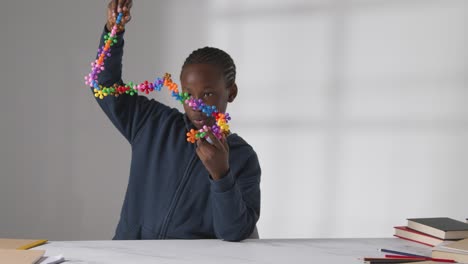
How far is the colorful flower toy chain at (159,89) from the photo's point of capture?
151cm

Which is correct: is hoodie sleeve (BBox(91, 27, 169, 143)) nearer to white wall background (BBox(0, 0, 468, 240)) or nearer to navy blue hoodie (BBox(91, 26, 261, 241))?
navy blue hoodie (BBox(91, 26, 261, 241))

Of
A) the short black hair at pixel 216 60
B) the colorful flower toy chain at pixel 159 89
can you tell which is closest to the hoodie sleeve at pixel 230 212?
the colorful flower toy chain at pixel 159 89

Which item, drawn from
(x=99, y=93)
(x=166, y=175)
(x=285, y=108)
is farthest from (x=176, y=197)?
(x=285, y=108)

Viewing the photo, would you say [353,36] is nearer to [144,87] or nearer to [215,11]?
[215,11]

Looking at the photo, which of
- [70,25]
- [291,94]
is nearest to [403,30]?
[291,94]

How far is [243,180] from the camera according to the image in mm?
1667

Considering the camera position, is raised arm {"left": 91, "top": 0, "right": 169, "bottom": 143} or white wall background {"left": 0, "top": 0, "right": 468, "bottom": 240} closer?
raised arm {"left": 91, "top": 0, "right": 169, "bottom": 143}

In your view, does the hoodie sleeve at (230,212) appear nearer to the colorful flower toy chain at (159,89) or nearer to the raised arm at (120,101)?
the colorful flower toy chain at (159,89)

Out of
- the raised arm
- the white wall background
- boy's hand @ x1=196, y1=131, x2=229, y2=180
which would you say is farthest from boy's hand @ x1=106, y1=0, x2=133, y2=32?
the white wall background

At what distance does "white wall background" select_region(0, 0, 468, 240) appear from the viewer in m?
3.27

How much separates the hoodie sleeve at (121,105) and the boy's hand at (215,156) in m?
0.32

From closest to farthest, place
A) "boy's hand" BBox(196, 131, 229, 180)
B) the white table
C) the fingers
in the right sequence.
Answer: the white table < "boy's hand" BBox(196, 131, 229, 180) < the fingers

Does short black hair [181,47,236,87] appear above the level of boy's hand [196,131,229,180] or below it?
above

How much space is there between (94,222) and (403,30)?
1853 millimetres
